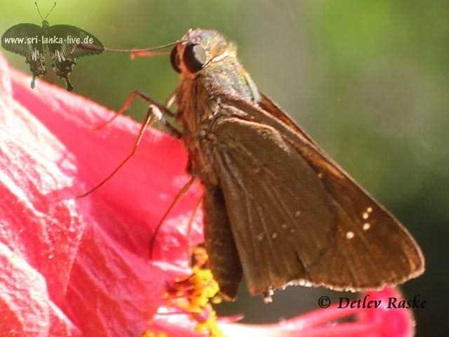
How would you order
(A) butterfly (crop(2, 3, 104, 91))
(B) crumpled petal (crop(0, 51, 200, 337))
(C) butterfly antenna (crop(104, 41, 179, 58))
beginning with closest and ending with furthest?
(B) crumpled petal (crop(0, 51, 200, 337))
(A) butterfly (crop(2, 3, 104, 91))
(C) butterfly antenna (crop(104, 41, 179, 58))

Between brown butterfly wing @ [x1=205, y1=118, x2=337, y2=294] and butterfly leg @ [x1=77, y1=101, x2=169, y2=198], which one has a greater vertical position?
butterfly leg @ [x1=77, y1=101, x2=169, y2=198]

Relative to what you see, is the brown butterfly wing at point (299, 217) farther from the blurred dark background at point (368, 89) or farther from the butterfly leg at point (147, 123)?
the blurred dark background at point (368, 89)

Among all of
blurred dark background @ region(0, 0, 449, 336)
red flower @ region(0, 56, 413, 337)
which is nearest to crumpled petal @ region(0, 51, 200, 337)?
red flower @ region(0, 56, 413, 337)

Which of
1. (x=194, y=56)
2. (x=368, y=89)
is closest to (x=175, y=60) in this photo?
(x=194, y=56)

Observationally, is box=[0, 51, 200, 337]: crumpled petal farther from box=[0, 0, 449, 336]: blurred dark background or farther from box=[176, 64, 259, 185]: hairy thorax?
box=[0, 0, 449, 336]: blurred dark background

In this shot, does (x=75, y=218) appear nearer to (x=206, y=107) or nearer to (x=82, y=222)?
(x=82, y=222)

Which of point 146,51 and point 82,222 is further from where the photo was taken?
point 146,51
